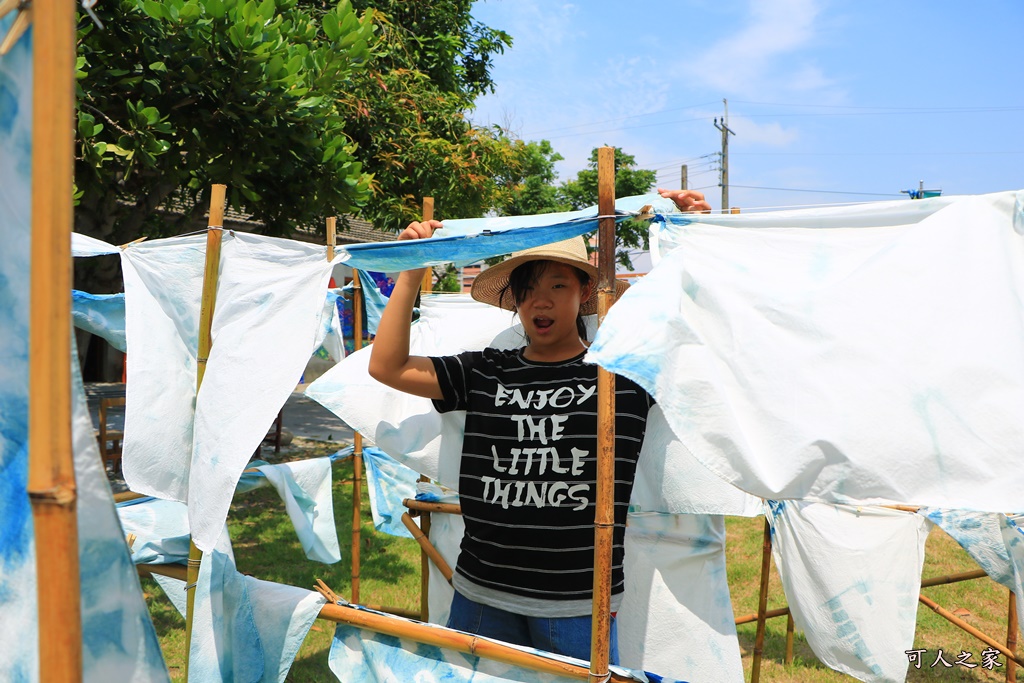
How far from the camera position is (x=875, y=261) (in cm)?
182

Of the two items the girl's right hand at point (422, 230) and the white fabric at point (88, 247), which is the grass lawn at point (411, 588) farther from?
the girl's right hand at point (422, 230)

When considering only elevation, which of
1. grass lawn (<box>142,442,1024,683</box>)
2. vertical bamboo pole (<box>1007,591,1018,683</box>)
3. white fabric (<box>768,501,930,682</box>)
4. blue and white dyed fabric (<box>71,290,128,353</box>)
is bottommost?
grass lawn (<box>142,442,1024,683</box>)

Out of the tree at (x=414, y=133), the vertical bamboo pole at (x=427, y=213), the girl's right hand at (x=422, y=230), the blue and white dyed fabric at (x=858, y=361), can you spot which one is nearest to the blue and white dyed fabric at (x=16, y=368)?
the blue and white dyed fabric at (x=858, y=361)

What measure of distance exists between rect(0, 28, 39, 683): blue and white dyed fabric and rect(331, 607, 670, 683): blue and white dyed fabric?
1.25 metres

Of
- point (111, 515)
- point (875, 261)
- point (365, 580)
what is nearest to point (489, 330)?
point (875, 261)

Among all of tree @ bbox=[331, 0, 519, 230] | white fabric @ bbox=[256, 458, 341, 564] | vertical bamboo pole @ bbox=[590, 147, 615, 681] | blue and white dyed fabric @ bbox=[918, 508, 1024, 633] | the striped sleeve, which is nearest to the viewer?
vertical bamboo pole @ bbox=[590, 147, 615, 681]

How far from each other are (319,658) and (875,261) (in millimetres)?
3411

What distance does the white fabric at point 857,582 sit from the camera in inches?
118

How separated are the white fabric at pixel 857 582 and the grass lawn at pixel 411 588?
0.97m

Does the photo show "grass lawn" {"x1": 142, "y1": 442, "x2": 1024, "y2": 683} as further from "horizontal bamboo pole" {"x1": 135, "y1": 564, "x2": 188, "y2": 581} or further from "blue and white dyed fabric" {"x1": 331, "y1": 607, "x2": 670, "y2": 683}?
"blue and white dyed fabric" {"x1": 331, "y1": 607, "x2": 670, "y2": 683}

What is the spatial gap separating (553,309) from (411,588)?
135 inches

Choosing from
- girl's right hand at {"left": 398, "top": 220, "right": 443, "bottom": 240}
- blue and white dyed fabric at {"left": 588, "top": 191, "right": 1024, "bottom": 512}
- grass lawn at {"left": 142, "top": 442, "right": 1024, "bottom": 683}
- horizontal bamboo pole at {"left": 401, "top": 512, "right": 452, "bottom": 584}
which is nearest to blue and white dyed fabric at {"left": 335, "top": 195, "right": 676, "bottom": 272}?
girl's right hand at {"left": 398, "top": 220, "right": 443, "bottom": 240}

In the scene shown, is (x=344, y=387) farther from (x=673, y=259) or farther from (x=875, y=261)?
(x=875, y=261)

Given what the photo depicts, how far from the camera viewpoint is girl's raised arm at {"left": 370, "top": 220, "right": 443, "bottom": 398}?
2318mm
